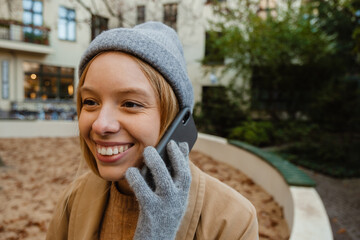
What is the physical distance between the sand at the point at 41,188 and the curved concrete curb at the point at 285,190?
0.44 ft

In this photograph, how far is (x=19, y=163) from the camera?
5.21 metres

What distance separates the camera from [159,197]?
831 mm

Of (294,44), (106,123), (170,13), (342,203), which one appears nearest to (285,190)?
(106,123)

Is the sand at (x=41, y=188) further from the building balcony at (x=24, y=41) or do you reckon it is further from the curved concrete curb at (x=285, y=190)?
the building balcony at (x=24, y=41)

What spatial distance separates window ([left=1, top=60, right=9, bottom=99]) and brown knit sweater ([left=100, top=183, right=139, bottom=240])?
13256mm

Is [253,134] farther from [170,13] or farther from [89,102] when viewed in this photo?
[89,102]

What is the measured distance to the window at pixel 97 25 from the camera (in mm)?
2044

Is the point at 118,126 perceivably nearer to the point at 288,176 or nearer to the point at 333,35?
the point at 288,176

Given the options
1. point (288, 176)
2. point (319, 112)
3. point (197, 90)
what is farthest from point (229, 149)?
point (197, 90)

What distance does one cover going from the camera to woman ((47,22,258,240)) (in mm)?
848

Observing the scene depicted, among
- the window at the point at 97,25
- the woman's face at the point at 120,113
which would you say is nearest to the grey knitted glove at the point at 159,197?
the woman's face at the point at 120,113

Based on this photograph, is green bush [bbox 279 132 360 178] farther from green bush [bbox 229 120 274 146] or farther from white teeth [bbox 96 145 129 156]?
white teeth [bbox 96 145 129 156]

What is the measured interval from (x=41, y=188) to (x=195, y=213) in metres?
3.58

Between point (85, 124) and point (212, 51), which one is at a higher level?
point (212, 51)
